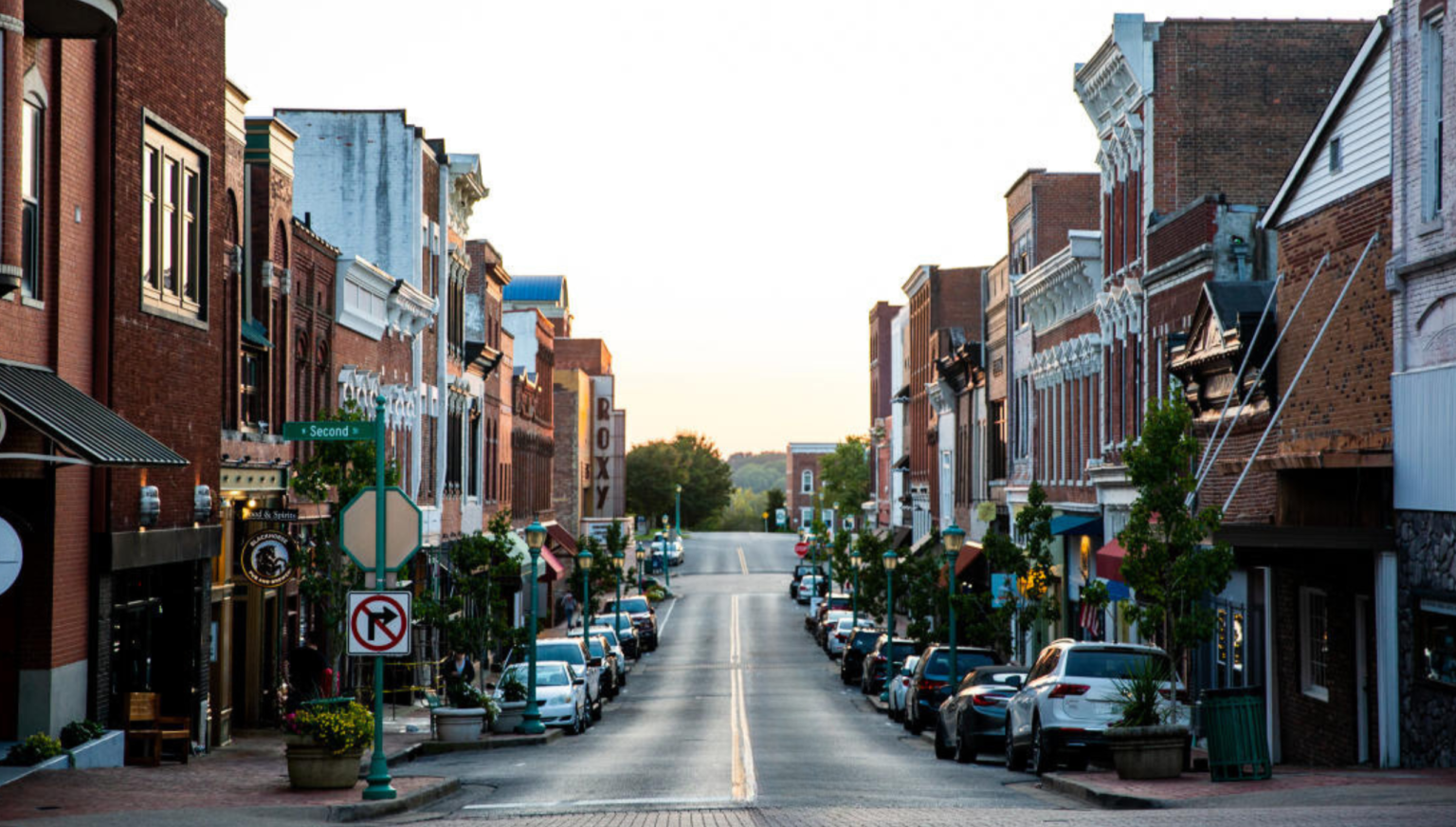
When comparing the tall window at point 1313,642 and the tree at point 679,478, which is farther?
the tree at point 679,478

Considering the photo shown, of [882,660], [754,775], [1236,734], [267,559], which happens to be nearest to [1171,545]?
[1236,734]

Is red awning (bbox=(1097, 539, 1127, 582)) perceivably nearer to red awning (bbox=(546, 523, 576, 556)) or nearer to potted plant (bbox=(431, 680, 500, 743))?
potted plant (bbox=(431, 680, 500, 743))

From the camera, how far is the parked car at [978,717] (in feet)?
82.3

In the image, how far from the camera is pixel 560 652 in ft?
126

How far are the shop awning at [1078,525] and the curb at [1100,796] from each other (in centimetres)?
1933

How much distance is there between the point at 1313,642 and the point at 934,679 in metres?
10.1

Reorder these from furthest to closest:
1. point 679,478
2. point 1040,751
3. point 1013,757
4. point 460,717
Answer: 1. point 679,478
2. point 460,717
3. point 1013,757
4. point 1040,751

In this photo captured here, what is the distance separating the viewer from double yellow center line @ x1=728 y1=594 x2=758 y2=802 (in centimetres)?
2006

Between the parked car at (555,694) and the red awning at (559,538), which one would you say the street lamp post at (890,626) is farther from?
the red awning at (559,538)

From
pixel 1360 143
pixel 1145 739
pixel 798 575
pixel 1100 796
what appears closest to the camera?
pixel 1100 796

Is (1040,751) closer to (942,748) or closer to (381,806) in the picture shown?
(942,748)

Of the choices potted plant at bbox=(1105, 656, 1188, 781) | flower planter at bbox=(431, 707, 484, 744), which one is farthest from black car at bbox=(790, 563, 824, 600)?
potted plant at bbox=(1105, 656, 1188, 781)

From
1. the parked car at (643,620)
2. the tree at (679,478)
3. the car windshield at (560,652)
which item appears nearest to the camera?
the car windshield at (560,652)

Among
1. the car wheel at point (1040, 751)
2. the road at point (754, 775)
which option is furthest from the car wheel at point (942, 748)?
the car wheel at point (1040, 751)
